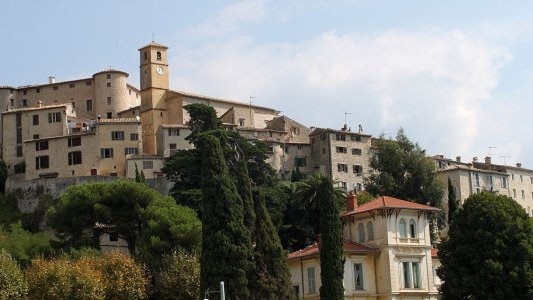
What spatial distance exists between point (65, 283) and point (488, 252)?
2639cm

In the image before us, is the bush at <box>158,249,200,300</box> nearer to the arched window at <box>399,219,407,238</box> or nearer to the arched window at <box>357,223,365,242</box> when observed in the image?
the arched window at <box>357,223,365,242</box>

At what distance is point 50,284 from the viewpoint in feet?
198

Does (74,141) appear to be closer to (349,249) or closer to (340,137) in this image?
(340,137)

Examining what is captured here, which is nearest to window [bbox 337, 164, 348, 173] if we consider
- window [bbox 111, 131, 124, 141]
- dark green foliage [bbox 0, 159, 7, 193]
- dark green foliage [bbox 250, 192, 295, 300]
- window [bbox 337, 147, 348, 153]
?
window [bbox 337, 147, 348, 153]

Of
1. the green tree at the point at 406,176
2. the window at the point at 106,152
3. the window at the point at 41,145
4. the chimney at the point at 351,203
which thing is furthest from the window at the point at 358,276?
the window at the point at 41,145

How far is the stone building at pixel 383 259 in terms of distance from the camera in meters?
62.8

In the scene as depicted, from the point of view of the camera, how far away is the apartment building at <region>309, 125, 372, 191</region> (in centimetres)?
11588

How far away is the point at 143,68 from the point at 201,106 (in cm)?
2270

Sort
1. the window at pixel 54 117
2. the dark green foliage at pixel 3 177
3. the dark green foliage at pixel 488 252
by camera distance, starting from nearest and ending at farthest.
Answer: the dark green foliage at pixel 488 252
the dark green foliage at pixel 3 177
the window at pixel 54 117

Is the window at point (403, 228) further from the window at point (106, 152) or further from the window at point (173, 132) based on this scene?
the window at point (106, 152)

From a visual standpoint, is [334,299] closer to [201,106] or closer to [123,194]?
[123,194]

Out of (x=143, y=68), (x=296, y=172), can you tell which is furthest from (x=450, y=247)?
(x=143, y=68)

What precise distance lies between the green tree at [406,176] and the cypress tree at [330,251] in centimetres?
4088

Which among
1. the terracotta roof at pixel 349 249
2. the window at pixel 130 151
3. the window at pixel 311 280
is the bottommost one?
the window at pixel 311 280
